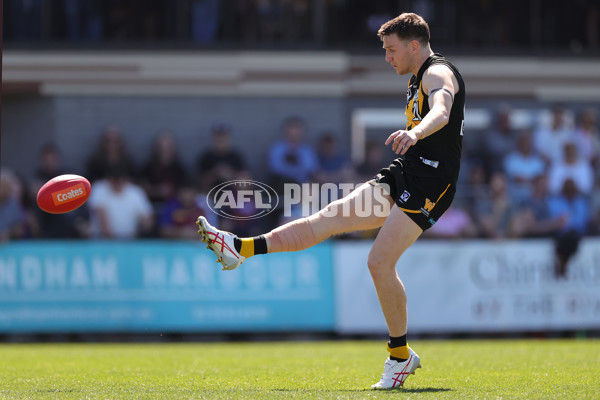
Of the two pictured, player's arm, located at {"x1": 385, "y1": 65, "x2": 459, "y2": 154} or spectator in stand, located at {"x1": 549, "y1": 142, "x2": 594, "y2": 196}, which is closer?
player's arm, located at {"x1": 385, "y1": 65, "x2": 459, "y2": 154}

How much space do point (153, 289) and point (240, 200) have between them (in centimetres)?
502

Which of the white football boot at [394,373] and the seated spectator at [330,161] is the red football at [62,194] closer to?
the white football boot at [394,373]

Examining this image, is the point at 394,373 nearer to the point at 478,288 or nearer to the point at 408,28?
the point at 408,28

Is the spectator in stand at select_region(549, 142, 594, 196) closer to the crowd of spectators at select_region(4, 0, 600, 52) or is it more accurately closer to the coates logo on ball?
the crowd of spectators at select_region(4, 0, 600, 52)

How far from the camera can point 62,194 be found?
7094 millimetres

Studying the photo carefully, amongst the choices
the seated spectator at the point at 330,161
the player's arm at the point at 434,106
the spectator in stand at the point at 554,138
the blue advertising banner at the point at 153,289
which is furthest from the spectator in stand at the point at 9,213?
the player's arm at the point at 434,106

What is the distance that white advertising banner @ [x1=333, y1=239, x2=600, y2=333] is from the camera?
45.2 feet

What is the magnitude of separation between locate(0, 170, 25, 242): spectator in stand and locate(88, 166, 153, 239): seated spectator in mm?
1019

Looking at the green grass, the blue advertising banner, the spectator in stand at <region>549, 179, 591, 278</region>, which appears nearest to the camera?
the green grass

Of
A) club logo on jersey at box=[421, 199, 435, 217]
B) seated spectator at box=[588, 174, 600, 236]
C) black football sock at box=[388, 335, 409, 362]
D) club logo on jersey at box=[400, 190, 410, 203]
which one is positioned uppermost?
club logo on jersey at box=[400, 190, 410, 203]

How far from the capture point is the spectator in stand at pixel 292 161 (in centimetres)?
1509

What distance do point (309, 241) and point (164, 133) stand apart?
10.4 metres

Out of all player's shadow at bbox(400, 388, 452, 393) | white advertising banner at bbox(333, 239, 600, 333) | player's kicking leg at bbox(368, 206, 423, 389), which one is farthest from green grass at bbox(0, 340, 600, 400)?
white advertising banner at bbox(333, 239, 600, 333)

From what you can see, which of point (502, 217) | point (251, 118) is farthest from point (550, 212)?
point (251, 118)
